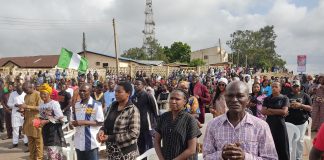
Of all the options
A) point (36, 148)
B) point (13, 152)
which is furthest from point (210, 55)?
point (36, 148)

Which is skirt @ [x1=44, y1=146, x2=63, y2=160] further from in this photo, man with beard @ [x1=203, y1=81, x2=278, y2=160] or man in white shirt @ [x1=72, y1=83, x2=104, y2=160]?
man with beard @ [x1=203, y1=81, x2=278, y2=160]

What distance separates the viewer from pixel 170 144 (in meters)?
3.76

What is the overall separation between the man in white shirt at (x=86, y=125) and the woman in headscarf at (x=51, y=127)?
1025 millimetres

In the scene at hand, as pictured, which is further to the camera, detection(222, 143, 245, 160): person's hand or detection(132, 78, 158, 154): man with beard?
detection(132, 78, 158, 154): man with beard

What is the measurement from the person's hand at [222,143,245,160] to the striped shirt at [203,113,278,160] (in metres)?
0.08

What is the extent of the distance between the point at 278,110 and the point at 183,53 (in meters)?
50.5

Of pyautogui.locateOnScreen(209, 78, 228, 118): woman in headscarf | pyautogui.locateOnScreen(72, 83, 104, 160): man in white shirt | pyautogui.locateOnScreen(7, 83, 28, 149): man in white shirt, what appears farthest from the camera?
pyautogui.locateOnScreen(7, 83, 28, 149): man in white shirt

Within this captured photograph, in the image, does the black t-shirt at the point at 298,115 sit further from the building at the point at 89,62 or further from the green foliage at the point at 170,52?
the green foliage at the point at 170,52

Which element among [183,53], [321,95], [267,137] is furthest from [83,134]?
[183,53]

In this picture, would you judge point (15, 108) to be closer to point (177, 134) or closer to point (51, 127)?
point (51, 127)

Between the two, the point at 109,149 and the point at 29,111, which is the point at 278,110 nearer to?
the point at 109,149

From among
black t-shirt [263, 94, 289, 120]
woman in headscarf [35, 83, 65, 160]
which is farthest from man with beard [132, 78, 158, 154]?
black t-shirt [263, 94, 289, 120]

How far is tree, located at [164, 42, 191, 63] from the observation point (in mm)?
55312

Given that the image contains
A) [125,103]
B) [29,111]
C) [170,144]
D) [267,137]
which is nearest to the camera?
[267,137]
